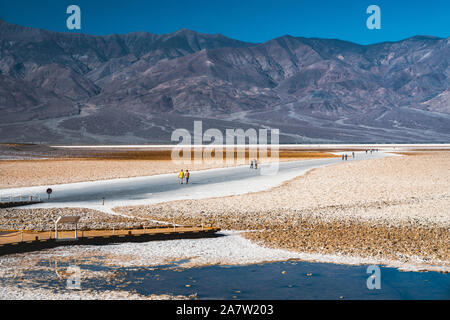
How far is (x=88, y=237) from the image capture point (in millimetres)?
16234

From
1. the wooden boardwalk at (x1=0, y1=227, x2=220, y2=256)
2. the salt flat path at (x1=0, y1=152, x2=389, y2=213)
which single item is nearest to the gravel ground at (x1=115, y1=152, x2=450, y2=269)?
the salt flat path at (x1=0, y1=152, x2=389, y2=213)

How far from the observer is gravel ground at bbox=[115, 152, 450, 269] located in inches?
619

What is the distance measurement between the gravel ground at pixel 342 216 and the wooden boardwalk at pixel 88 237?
6.61 ft

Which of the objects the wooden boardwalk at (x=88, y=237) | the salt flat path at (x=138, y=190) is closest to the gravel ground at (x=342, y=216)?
the salt flat path at (x=138, y=190)

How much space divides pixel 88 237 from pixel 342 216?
405 inches

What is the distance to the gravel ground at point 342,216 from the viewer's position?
51.6ft

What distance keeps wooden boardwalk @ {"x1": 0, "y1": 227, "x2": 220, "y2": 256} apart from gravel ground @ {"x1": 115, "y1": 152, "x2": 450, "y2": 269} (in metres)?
2.02

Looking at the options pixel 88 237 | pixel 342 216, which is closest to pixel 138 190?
pixel 342 216

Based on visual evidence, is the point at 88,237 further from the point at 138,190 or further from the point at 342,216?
the point at 138,190

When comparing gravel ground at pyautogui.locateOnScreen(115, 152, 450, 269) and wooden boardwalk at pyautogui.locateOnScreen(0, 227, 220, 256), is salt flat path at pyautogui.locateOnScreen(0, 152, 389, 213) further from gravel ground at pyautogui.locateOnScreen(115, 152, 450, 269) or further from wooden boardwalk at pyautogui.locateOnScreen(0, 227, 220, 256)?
wooden boardwalk at pyautogui.locateOnScreen(0, 227, 220, 256)

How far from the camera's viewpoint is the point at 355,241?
16438 millimetres

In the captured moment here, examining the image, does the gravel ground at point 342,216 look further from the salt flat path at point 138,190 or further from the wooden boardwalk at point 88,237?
the wooden boardwalk at point 88,237

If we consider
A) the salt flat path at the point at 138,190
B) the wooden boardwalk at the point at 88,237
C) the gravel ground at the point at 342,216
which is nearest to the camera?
the wooden boardwalk at the point at 88,237
